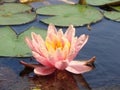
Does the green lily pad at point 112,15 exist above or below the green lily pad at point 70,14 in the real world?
above

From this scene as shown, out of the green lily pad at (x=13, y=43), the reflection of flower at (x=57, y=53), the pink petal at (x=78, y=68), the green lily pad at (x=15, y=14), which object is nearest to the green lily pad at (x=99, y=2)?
the green lily pad at (x=15, y=14)

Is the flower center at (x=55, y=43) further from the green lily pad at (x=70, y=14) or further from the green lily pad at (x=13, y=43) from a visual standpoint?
the green lily pad at (x=70, y=14)

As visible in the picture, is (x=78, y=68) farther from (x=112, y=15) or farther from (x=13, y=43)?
(x=112, y=15)

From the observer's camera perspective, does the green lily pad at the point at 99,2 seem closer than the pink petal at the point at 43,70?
No

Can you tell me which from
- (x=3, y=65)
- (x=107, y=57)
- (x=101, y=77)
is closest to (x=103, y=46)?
(x=107, y=57)

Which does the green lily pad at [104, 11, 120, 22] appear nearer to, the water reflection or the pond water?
the pond water

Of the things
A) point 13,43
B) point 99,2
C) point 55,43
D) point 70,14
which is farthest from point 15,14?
point 55,43

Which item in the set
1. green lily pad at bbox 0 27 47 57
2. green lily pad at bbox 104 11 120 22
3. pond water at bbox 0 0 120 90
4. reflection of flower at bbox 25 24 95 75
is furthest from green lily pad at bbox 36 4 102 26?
reflection of flower at bbox 25 24 95 75

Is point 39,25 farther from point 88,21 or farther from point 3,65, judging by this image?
point 3,65
